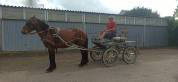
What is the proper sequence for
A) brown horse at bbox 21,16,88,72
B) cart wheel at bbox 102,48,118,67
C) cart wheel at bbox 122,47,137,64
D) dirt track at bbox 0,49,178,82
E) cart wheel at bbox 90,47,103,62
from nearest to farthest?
1. dirt track at bbox 0,49,178,82
2. brown horse at bbox 21,16,88,72
3. cart wheel at bbox 102,48,118,67
4. cart wheel at bbox 90,47,103,62
5. cart wheel at bbox 122,47,137,64

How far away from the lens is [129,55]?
14234 millimetres

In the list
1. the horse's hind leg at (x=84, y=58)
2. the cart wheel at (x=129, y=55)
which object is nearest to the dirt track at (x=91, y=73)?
the horse's hind leg at (x=84, y=58)

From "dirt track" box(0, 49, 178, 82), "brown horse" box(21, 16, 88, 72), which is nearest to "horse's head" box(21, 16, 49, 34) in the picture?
"brown horse" box(21, 16, 88, 72)

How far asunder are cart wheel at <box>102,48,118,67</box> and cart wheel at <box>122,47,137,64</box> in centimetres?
80

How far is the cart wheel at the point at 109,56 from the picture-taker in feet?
42.9

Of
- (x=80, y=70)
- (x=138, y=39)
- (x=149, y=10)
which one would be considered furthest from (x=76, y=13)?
(x=149, y=10)

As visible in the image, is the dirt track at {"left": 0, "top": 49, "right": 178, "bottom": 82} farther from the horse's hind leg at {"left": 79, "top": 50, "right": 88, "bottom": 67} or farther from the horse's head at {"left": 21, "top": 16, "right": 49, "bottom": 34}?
the horse's head at {"left": 21, "top": 16, "right": 49, "bottom": 34}

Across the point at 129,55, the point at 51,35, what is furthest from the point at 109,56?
the point at 51,35

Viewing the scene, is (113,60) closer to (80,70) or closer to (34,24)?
(80,70)

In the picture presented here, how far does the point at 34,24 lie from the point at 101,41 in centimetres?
276

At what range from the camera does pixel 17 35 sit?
18.8 m

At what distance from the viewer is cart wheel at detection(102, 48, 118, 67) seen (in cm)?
1307

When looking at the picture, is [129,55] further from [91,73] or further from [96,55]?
[91,73]

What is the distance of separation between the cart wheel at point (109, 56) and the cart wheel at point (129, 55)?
803mm
